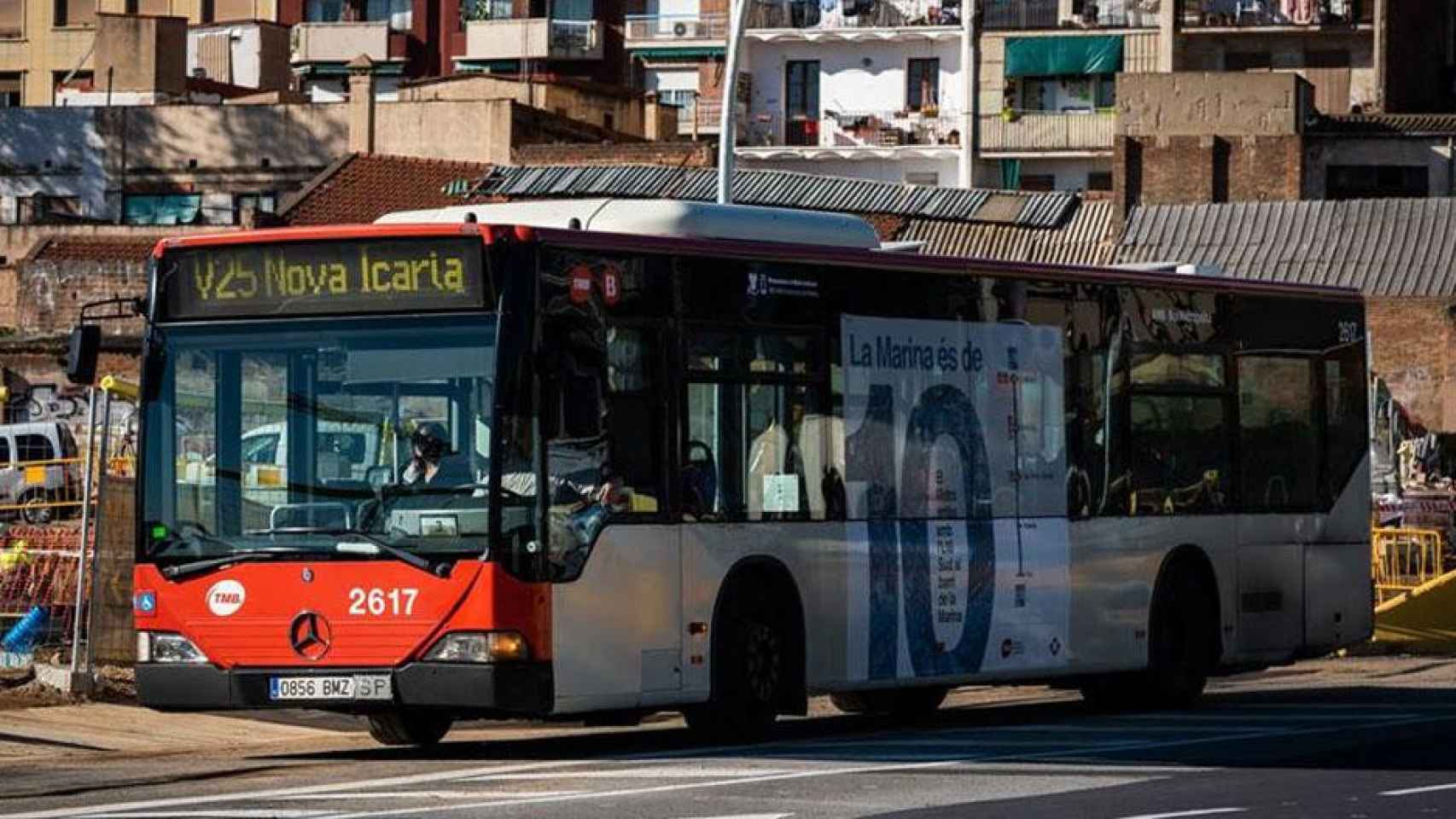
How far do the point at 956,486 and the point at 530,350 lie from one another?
4649mm

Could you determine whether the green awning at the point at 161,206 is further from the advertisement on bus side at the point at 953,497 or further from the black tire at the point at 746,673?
the black tire at the point at 746,673

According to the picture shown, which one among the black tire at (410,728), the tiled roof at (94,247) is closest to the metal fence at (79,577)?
the black tire at (410,728)

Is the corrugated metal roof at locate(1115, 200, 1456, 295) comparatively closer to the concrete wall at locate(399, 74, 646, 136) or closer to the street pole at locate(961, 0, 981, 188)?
the street pole at locate(961, 0, 981, 188)

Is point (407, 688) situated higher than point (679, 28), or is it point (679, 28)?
point (679, 28)

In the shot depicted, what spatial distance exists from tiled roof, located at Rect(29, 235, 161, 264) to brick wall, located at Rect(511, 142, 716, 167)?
10.3 metres

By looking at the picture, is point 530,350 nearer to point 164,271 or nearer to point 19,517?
point 164,271

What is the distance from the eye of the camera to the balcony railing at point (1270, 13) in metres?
87.1

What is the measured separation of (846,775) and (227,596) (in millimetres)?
3699

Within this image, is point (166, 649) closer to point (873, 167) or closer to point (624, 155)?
point (624, 155)

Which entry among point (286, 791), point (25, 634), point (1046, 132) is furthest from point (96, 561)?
point (1046, 132)

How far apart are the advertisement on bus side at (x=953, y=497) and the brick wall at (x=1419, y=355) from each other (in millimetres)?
39856

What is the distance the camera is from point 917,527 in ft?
69.4

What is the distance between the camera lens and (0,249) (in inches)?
2815

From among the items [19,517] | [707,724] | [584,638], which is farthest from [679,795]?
[19,517]
